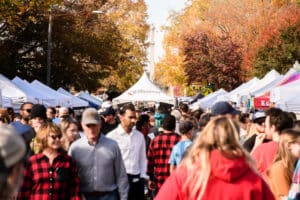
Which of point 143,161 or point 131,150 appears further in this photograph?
point 143,161

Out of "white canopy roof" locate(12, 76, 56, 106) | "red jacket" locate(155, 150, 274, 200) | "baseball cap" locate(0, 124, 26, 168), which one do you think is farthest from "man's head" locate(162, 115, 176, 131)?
"white canopy roof" locate(12, 76, 56, 106)

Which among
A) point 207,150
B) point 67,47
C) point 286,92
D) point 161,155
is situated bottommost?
point 161,155

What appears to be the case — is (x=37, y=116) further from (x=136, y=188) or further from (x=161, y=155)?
(x=161, y=155)

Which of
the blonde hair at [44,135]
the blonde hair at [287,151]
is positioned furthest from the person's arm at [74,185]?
the blonde hair at [287,151]

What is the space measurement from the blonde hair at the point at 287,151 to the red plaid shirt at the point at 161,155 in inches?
175

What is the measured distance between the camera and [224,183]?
4.70 metres

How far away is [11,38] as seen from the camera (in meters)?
43.0

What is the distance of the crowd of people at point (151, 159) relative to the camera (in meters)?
4.63

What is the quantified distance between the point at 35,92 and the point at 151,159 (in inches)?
628

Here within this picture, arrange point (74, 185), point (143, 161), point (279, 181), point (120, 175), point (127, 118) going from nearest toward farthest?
1. point (279, 181)
2. point (74, 185)
3. point (120, 175)
4. point (127, 118)
5. point (143, 161)

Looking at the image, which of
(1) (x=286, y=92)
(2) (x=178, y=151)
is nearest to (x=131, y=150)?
(2) (x=178, y=151)

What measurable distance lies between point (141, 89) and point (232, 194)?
29737 mm

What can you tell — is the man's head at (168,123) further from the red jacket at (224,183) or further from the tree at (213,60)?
the tree at (213,60)

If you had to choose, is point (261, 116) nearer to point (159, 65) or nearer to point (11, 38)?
Result: point (11, 38)
